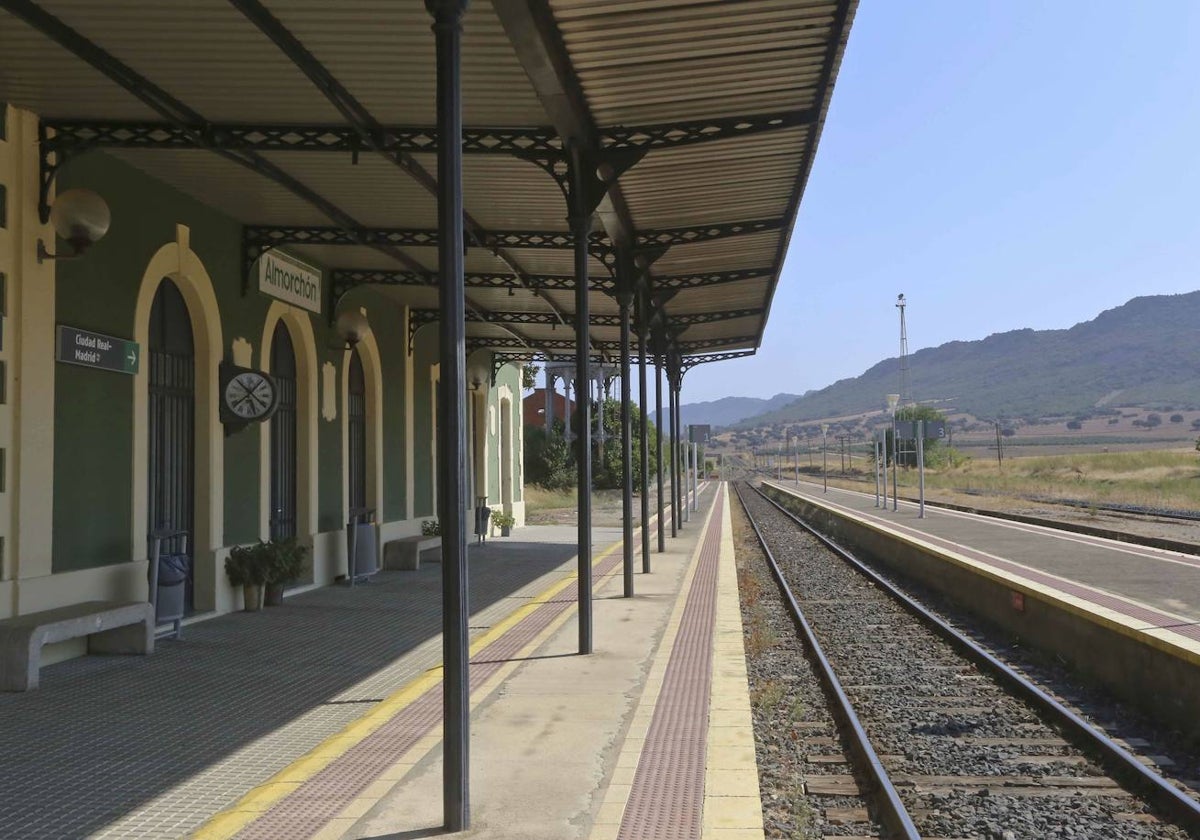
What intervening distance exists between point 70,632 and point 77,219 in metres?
3.12

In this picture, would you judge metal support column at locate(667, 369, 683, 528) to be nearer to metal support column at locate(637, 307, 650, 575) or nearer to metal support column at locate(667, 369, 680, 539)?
metal support column at locate(667, 369, 680, 539)

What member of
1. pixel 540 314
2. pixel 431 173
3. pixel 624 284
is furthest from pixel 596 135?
pixel 540 314

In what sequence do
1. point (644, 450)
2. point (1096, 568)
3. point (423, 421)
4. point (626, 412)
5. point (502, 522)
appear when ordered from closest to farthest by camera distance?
point (626, 412), point (1096, 568), point (644, 450), point (423, 421), point (502, 522)

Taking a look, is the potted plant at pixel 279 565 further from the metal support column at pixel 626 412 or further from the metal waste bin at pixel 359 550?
the metal support column at pixel 626 412

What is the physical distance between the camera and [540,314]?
20.0m

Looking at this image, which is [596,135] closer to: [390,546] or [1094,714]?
[1094,714]

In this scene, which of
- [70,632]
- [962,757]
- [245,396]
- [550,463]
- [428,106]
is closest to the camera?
[962,757]

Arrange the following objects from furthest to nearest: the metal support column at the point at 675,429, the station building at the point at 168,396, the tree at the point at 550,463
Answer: the tree at the point at 550,463, the metal support column at the point at 675,429, the station building at the point at 168,396

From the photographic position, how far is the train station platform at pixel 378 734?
5.08 meters

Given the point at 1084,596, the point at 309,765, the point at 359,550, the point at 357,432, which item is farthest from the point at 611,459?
the point at 309,765

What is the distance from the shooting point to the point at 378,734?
21.9 feet

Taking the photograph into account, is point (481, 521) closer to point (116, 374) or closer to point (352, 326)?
point (352, 326)

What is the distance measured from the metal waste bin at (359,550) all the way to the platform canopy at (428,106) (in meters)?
3.99

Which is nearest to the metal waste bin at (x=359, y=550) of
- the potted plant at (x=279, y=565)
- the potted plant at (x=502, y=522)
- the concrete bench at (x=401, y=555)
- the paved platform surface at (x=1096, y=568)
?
the concrete bench at (x=401, y=555)
